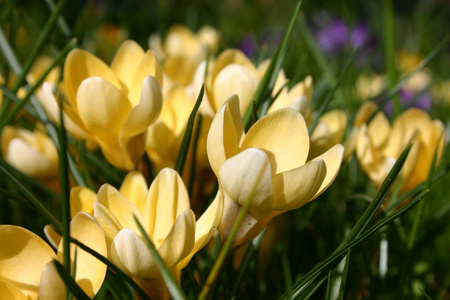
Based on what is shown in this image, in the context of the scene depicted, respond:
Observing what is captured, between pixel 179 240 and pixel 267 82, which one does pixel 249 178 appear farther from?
pixel 267 82

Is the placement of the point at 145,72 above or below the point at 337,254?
above

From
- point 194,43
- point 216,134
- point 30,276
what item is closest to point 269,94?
point 216,134

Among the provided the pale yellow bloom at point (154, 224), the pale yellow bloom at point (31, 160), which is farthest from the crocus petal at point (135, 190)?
the pale yellow bloom at point (31, 160)

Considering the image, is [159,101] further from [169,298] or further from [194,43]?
[194,43]

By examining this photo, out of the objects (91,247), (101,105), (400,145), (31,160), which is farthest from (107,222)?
(400,145)

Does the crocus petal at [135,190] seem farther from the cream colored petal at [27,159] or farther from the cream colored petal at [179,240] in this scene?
the cream colored petal at [27,159]

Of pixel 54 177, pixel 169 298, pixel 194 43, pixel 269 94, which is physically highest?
pixel 194 43
